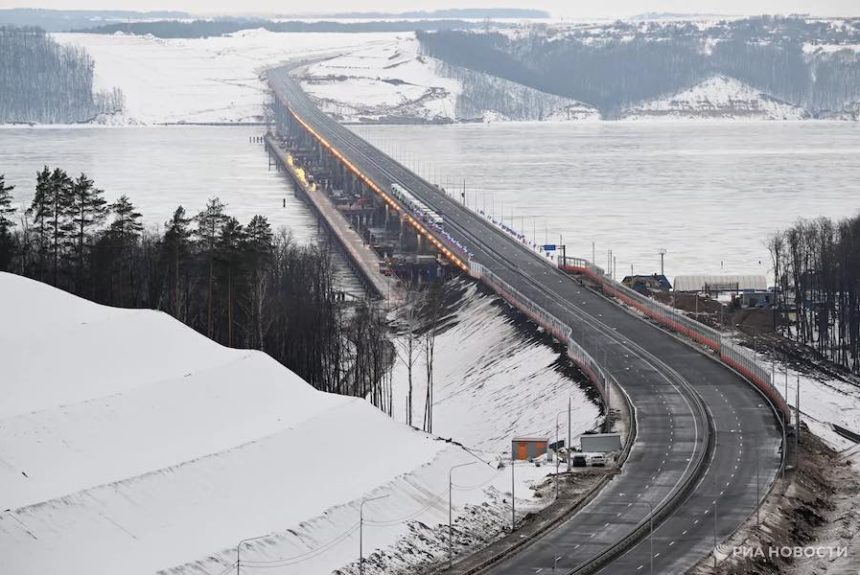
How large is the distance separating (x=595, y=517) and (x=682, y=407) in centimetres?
1863

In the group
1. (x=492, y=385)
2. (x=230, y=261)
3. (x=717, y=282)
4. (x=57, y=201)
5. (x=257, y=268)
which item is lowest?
(x=492, y=385)

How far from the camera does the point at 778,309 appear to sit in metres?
109

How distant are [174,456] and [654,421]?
78.5ft

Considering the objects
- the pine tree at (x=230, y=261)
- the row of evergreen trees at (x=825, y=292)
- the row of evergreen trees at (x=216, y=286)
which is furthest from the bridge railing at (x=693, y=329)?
the pine tree at (x=230, y=261)

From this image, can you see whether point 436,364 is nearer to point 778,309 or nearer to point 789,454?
point 778,309

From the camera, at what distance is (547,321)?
319ft

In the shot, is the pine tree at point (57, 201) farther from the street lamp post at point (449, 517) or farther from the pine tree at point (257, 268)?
the street lamp post at point (449, 517)

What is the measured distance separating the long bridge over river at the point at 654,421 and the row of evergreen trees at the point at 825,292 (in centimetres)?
1077

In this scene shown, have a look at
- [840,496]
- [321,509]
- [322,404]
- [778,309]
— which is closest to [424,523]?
[321,509]

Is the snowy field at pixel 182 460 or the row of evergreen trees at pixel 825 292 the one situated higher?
the snowy field at pixel 182 460

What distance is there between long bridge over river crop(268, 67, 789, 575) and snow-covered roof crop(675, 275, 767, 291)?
5946mm

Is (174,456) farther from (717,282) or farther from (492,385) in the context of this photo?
(717,282)

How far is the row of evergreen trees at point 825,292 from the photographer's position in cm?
10275

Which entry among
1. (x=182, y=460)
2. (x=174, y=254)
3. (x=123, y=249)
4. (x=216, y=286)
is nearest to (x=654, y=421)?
(x=182, y=460)
